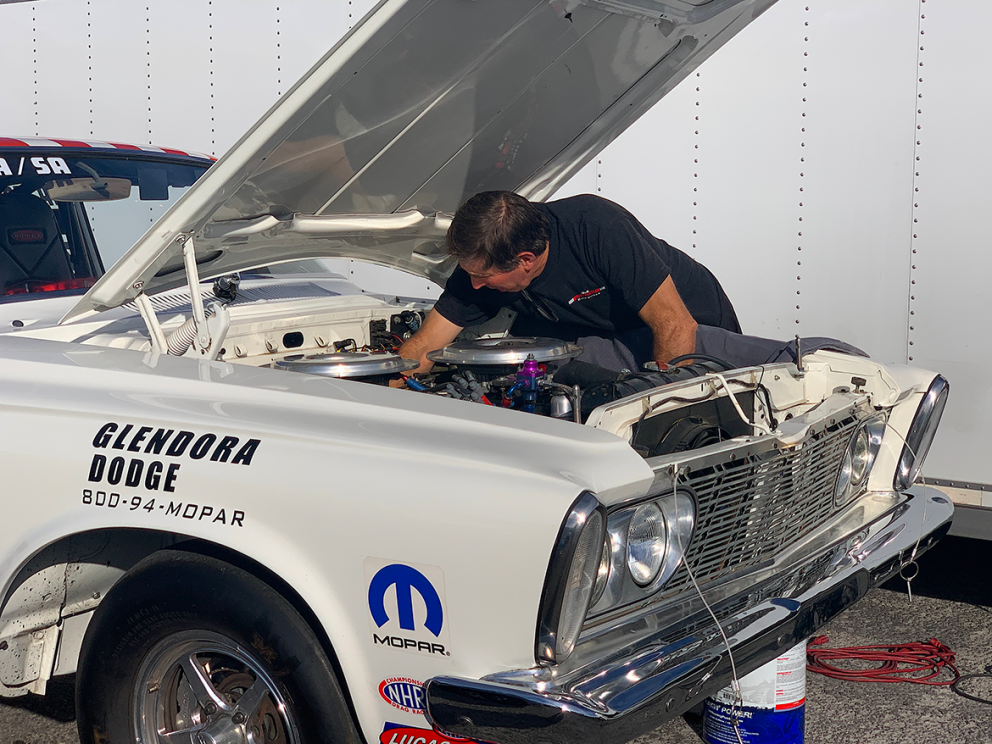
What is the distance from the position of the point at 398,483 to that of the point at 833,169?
269 cm

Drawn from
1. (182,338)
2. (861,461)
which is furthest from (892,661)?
(182,338)

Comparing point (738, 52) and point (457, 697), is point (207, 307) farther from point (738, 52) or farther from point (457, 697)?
point (738, 52)

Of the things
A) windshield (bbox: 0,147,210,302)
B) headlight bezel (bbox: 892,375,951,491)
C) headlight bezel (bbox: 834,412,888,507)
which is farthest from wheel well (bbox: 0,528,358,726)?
headlight bezel (bbox: 892,375,951,491)

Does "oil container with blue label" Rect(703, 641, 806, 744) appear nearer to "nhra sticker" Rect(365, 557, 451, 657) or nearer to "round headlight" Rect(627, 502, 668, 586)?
"round headlight" Rect(627, 502, 668, 586)

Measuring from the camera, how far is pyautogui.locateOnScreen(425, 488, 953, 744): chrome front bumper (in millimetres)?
1775

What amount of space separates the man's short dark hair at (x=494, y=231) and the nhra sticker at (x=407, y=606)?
58.8 inches

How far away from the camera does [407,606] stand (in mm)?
1872

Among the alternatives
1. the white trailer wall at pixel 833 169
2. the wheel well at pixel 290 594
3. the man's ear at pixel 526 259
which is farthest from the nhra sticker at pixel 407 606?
the white trailer wall at pixel 833 169

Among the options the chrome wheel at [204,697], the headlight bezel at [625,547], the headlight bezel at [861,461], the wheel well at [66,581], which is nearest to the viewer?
the headlight bezel at [625,547]

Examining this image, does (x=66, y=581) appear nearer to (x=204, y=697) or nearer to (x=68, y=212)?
(x=204, y=697)

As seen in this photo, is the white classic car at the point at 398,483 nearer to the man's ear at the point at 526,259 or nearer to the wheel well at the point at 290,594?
the wheel well at the point at 290,594

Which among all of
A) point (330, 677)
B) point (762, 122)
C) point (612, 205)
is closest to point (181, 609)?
point (330, 677)

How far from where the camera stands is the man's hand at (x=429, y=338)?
3416 millimetres

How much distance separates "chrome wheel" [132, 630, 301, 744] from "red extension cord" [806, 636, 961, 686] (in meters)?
1.98
